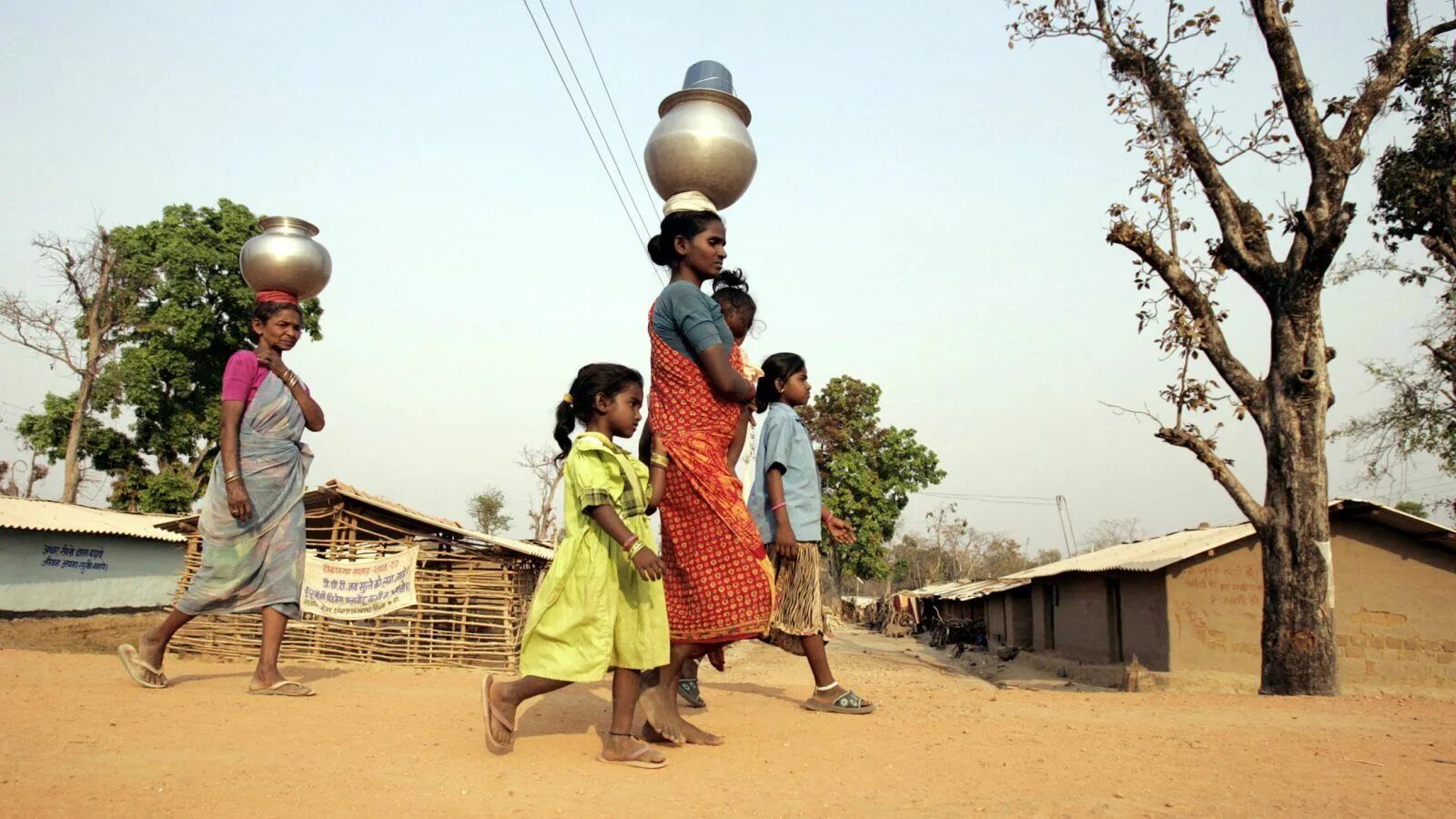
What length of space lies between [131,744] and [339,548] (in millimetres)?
10266

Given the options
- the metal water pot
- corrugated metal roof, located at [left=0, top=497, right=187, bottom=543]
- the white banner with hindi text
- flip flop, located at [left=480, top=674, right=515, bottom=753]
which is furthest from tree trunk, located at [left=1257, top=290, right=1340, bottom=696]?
corrugated metal roof, located at [left=0, top=497, right=187, bottom=543]

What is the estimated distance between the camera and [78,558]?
72.8 ft

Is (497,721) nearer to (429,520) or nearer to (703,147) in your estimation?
(703,147)

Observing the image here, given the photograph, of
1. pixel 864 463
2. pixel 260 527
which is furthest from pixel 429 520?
pixel 864 463

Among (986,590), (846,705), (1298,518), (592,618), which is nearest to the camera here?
(592,618)

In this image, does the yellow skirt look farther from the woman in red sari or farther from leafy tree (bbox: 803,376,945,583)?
leafy tree (bbox: 803,376,945,583)

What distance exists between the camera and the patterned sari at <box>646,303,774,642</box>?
330cm

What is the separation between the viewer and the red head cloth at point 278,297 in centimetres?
484

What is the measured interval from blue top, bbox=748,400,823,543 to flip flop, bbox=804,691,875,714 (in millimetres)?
738

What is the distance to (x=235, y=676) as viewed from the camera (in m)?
5.22

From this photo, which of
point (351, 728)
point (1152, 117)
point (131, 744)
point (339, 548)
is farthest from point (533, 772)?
point (339, 548)

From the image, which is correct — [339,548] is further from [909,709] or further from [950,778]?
[950,778]

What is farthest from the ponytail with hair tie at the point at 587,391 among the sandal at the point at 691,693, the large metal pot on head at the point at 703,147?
the sandal at the point at 691,693

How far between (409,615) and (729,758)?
10.7 meters
